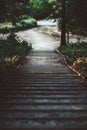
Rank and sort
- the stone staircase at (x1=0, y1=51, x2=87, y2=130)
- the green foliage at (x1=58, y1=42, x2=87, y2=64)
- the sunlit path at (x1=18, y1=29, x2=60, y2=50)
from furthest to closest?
1. the sunlit path at (x1=18, y1=29, x2=60, y2=50)
2. the green foliage at (x1=58, y1=42, x2=87, y2=64)
3. the stone staircase at (x1=0, y1=51, x2=87, y2=130)

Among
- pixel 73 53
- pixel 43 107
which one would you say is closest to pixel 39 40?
pixel 73 53

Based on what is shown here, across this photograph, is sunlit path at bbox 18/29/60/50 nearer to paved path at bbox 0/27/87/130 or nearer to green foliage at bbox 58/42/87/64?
green foliage at bbox 58/42/87/64

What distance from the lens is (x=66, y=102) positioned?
6359 mm

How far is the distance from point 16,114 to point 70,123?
119cm

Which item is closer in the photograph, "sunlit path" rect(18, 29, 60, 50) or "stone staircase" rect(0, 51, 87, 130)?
"stone staircase" rect(0, 51, 87, 130)

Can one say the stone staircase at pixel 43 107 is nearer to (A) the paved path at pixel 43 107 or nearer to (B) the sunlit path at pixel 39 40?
(A) the paved path at pixel 43 107

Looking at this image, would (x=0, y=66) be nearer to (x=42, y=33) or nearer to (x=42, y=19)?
(x=42, y=33)

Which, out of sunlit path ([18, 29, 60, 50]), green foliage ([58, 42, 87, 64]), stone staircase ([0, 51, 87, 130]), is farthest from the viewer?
sunlit path ([18, 29, 60, 50])

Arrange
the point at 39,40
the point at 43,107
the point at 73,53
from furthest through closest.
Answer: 1. the point at 39,40
2. the point at 73,53
3. the point at 43,107

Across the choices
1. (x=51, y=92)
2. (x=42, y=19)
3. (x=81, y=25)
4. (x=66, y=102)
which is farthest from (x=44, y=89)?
(x=42, y=19)

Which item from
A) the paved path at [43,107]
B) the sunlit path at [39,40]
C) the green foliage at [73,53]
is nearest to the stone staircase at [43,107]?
the paved path at [43,107]

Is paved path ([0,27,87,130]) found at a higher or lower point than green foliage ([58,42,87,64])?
higher

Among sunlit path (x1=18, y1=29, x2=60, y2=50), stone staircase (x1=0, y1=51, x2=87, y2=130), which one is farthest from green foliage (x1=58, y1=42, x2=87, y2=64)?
stone staircase (x1=0, y1=51, x2=87, y2=130)

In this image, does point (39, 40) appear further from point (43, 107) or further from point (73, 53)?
point (43, 107)
